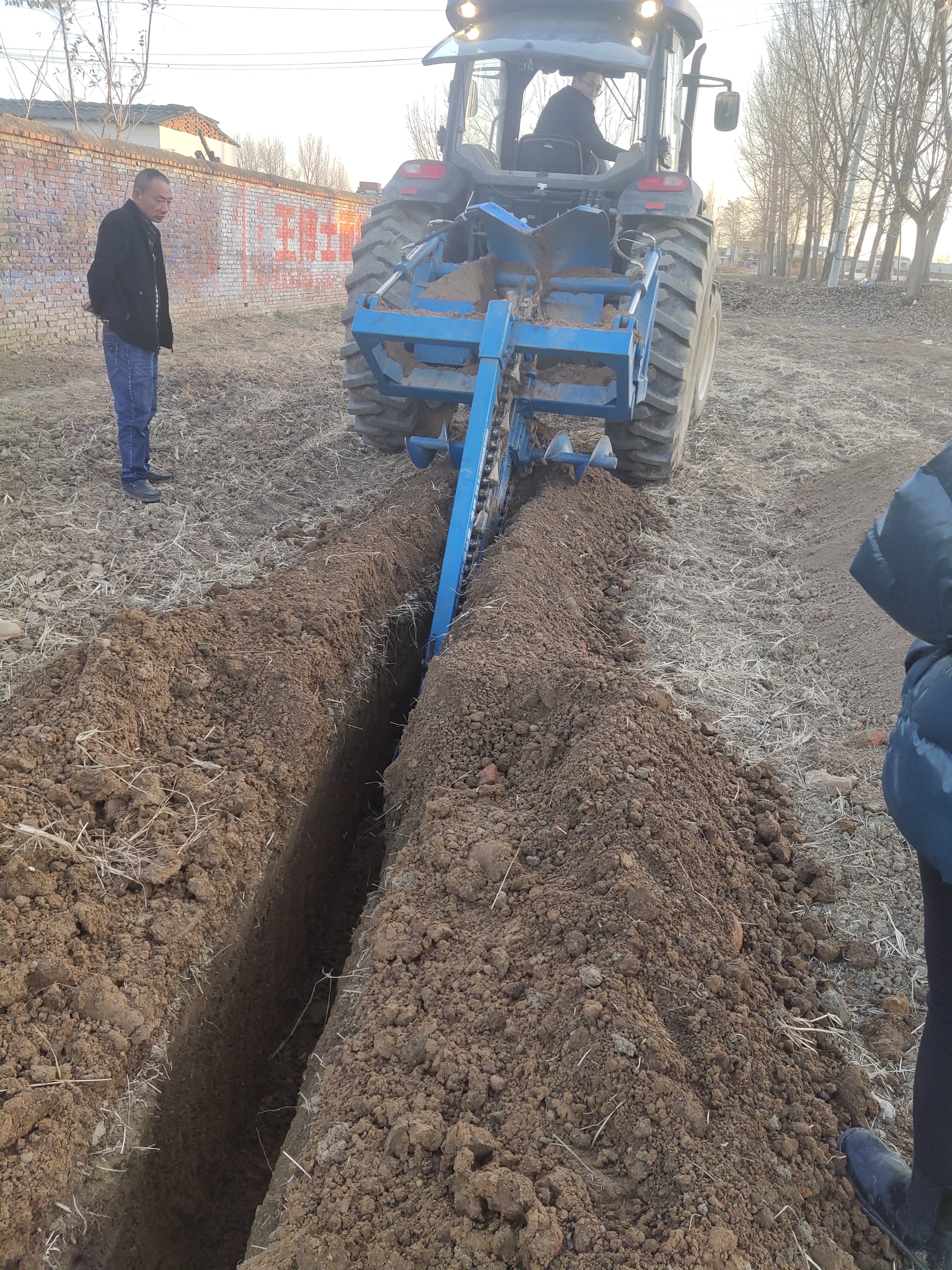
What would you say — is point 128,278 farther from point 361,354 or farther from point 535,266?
point 535,266

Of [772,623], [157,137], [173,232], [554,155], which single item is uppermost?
[157,137]

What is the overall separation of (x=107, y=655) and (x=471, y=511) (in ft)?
5.16

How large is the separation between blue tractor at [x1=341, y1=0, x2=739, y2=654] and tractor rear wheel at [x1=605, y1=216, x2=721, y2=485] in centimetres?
1

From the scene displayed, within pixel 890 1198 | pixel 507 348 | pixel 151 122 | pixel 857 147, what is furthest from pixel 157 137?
pixel 890 1198

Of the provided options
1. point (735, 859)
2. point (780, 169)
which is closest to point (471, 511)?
point (735, 859)

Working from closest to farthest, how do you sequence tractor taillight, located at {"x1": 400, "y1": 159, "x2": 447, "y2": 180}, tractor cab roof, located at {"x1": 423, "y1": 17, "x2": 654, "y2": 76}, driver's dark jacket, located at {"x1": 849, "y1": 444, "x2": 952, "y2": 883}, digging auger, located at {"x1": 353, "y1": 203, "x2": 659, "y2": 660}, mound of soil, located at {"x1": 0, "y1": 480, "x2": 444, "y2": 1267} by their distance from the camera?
driver's dark jacket, located at {"x1": 849, "y1": 444, "x2": 952, "y2": 883} → mound of soil, located at {"x1": 0, "y1": 480, "x2": 444, "y2": 1267} → digging auger, located at {"x1": 353, "y1": 203, "x2": 659, "y2": 660} → tractor cab roof, located at {"x1": 423, "y1": 17, "x2": 654, "y2": 76} → tractor taillight, located at {"x1": 400, "y1": 159, "x2": 447, "y2": 180}

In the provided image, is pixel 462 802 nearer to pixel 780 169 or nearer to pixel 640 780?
pixel 640 780

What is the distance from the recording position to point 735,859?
8.29ft

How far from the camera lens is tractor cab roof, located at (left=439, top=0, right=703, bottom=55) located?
16.1 ft

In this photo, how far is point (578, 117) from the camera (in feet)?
17.7

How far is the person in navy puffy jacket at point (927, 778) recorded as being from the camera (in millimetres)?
1406

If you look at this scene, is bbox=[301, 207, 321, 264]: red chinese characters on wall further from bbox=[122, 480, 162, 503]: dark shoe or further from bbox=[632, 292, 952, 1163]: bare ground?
bbox=[122, 480, 162, 503]: dark shoe

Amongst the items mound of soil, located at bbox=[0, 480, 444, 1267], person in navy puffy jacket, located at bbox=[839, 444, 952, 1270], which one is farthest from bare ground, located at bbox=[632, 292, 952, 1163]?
mound of soil, located at bbox=[0, 480, 444, 1267]

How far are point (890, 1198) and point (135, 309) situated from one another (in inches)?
201
